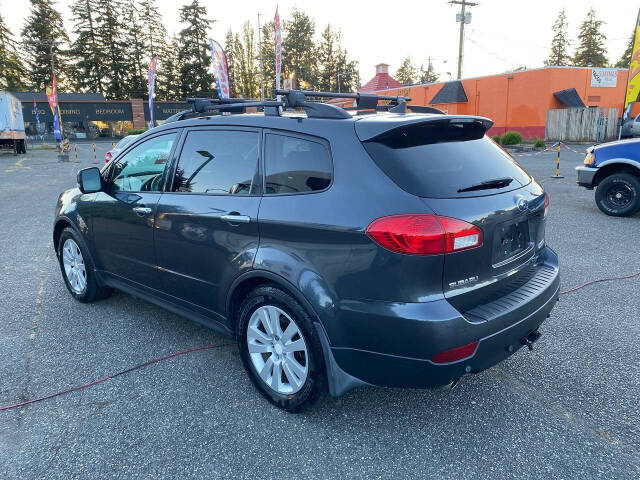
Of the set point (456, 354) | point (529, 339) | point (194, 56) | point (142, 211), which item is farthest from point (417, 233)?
point (194, 56)

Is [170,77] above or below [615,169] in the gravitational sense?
above

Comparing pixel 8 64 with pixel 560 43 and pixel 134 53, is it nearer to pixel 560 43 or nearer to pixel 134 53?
pixel 134 53

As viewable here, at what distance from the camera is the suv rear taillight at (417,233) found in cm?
217

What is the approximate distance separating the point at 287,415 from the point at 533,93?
104ft

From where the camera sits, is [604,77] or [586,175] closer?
[586,175]

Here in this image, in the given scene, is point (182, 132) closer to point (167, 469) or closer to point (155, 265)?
point (155, 265)

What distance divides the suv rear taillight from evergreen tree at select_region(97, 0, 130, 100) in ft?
232

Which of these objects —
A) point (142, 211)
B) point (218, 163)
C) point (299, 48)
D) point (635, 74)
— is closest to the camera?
point (218, 163)

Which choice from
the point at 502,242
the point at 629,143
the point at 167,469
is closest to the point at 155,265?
the point at 167,469

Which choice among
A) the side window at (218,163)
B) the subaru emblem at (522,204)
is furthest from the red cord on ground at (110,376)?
the subaru emblem at (522,204)

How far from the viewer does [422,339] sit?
217cm

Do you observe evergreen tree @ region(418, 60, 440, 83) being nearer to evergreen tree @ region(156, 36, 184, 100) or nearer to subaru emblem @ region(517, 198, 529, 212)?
evergreen tree @ region(156, 36, 184, 100)

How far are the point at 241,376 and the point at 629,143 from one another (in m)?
7.97

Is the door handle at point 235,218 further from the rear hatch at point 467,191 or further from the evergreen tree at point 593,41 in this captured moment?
the evergreen tree at point 593,41
